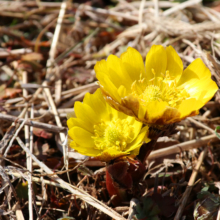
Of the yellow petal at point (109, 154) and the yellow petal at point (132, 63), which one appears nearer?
the yellow petal at point (109, 154)

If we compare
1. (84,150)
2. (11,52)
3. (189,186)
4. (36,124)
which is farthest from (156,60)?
(11,52)

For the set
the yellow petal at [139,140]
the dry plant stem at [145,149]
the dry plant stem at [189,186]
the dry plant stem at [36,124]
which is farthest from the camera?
the dry plant stem at [36,124]

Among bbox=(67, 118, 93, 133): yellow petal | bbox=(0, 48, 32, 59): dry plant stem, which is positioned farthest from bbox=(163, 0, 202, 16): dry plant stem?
bbox=(67, 118, 93, 133): yellow petal

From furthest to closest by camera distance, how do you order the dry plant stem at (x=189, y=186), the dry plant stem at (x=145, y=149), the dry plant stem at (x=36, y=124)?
the dry plant stem at (x=36, y=124) → the dry plant stem at (x=189, y=186) → the dry plant stem at (x=145, y=149)

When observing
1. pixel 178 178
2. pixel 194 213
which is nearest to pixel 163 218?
pixel 194 213

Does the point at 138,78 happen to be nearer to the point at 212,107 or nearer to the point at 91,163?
the point at 91,163

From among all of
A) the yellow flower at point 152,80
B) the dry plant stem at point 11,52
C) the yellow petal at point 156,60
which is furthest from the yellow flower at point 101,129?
the dry plant stem at point 11,52

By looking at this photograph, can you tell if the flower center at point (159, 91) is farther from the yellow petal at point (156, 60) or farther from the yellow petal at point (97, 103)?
the yellow petal at point (97, 103)

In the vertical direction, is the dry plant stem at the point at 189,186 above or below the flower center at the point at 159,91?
below

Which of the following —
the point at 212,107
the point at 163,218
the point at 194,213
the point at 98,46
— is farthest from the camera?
the point at 98,46
